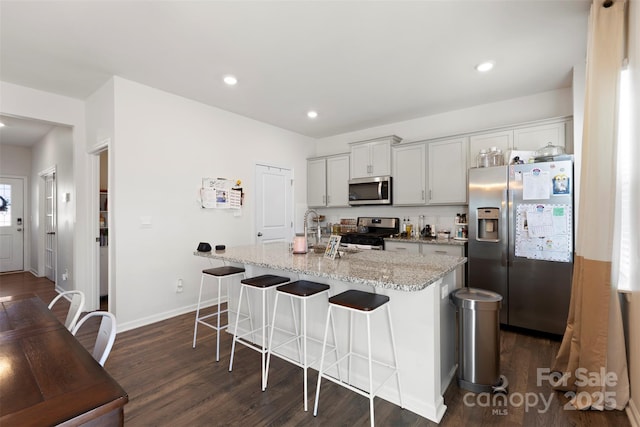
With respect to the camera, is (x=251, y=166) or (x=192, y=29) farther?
(x=251, y=166)

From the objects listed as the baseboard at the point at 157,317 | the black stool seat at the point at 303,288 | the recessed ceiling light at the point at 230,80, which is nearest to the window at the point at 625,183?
the black stool seat at the point at 303,288

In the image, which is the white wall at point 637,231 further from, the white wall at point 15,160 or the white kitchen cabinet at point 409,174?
the white wall at point 15,160

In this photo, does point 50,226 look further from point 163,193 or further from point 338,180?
point 338,180

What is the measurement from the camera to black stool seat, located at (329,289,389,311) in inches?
68.3

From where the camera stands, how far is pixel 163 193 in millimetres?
3521

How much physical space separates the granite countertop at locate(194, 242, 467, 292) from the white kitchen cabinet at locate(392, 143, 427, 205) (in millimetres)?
1965

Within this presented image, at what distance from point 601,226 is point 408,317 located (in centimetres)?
139

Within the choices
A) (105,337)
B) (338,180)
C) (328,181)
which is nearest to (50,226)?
(328,181)

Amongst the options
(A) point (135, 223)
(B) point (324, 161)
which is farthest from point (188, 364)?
(B) point (324, 161)

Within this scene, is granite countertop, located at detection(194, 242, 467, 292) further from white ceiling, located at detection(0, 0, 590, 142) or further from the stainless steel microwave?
the stainless steel microwave

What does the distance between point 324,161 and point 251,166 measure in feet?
4.71

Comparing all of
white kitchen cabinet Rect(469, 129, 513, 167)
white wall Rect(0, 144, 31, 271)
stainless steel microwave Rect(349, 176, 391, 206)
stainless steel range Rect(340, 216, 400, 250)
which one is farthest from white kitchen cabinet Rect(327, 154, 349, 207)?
white wall Rect(0, 144, 31, 271)

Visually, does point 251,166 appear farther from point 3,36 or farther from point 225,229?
point 3,36

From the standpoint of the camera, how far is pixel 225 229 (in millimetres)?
4176
